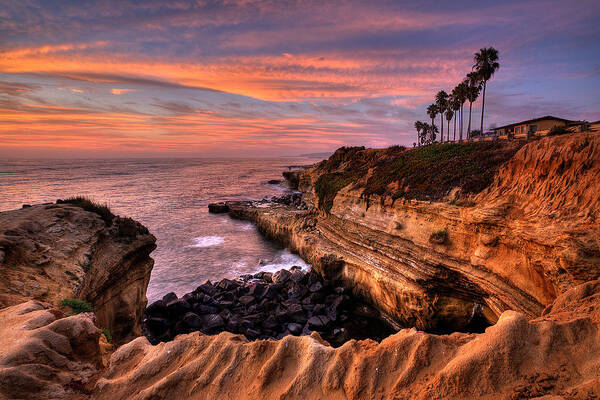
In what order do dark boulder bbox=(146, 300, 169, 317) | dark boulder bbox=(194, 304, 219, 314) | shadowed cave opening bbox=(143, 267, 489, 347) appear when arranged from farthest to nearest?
dark boulder bbox=(194, 304, 219, 314), dark boulder bbox=(146, 300, 169, 317), shadowed cave opening bbox=(143, 267, 489, 347)

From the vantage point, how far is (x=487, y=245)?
415 inches

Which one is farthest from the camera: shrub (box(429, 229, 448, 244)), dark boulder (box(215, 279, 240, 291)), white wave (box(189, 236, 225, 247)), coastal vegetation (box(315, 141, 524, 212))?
white wave (box(189, 236, 225, 247))

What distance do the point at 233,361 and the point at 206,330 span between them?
11.5 m

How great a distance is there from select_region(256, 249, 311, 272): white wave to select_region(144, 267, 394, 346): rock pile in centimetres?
391

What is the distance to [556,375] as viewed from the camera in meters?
3.21

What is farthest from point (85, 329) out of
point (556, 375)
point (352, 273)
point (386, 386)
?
point (352, 273)

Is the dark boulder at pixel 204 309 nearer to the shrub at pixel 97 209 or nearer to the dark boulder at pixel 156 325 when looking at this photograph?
Answer: the dark boulder at pixel 156 325

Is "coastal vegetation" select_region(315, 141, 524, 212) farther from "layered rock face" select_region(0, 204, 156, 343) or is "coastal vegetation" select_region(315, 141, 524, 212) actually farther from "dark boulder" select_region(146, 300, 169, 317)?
"layered rock face" select_region(0, 204, 156, 343)

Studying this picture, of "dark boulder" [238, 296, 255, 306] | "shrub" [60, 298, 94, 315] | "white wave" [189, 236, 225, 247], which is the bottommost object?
"white wave" [189, 236, 225, 247]

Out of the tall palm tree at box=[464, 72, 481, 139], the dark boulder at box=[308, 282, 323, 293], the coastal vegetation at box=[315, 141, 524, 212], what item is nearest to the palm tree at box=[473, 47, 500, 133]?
the tall palm tree at box=[464, 72, 481, 139]

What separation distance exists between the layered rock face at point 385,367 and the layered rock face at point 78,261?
209 inches

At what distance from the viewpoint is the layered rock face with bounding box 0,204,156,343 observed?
26.0 ft

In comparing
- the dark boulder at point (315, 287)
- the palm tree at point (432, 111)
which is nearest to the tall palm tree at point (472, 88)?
the palm tree at point (432, 111)

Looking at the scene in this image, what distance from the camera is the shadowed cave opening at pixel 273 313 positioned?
14117 millimetres
